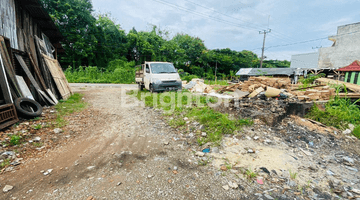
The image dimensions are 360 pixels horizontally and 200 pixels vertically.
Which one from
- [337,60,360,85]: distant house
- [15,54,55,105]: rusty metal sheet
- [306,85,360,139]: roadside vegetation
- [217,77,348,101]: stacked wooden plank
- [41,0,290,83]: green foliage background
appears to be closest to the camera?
[306,85,360,139]: roadside vegetation

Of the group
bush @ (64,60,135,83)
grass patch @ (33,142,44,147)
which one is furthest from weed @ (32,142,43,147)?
bush @ (64,60,135,83)

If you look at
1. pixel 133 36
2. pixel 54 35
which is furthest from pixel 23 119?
pixel 133 36

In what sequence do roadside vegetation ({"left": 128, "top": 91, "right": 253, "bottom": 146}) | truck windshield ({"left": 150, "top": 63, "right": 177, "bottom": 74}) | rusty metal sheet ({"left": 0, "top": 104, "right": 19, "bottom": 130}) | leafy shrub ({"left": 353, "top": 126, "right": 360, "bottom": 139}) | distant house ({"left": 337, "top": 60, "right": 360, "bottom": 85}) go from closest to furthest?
rusty metal sheet ({"left": 0, "top": 104, "right": 19, "bottom": 130}) < roadside vegetation ({"left": 128, "top": 91, "right": 253, "bottom": 146}) < leafy shrub ({"left": 353, "top": 126, "right": 360, "bottom": 139}) < truck windshield ({"left": 150, "top": 63, "right": 177, "bottom": 74}) < distant house ({"left": 337, "top": 60, "right": 360, "bottom": 85})

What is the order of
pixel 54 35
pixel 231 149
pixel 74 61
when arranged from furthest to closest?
1. pixel 74 61
2. pixel 54 35
3. pixel 231 149

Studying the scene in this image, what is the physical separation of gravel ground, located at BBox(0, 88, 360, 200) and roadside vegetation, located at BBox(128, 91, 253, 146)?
10.7 inches

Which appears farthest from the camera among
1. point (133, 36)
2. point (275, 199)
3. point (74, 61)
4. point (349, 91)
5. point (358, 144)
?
point (133, 36)

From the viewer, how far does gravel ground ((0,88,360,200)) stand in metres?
2.05

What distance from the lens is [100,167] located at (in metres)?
2.51

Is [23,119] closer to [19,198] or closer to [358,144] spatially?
[19,198]

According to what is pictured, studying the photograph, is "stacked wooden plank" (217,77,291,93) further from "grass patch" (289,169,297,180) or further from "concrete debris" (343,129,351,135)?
"grass patch" (289,169,297,180)

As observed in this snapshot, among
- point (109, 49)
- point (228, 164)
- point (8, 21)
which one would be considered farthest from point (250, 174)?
point (109, 49)

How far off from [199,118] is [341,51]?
2678 cm

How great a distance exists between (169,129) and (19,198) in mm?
2947

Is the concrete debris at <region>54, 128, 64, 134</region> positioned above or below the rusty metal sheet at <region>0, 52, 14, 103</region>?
below
